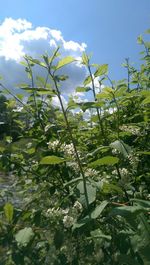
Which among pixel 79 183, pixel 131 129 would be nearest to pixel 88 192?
pixel 79 183

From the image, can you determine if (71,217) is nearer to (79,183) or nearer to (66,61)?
(79,183)

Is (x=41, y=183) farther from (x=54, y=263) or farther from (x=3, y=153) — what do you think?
(x=54, y=263)

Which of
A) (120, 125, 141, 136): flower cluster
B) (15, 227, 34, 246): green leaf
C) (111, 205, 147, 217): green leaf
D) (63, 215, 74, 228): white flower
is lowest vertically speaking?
(15, 227, 34, 246): green leaf

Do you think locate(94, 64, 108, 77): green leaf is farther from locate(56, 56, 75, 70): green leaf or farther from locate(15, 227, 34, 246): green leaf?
locate(15, 227, 34, 246): green leaf

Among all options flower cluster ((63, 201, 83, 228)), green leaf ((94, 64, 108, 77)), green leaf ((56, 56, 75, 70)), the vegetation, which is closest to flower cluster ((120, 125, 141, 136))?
the vegetation

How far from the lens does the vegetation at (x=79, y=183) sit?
4.17ft

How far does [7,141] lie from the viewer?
2709mm

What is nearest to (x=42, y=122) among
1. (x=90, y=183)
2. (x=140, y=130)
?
(x=140, y=130)

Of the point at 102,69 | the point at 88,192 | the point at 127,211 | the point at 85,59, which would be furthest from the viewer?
the point at 85,59

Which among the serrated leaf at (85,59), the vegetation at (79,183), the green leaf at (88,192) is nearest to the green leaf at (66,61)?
the vegetation at (79,183)

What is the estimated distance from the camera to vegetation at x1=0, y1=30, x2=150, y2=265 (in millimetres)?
1271

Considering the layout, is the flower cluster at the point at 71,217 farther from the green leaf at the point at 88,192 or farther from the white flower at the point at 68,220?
the green leaf at the point at 88,192

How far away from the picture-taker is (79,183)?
1.30 meters

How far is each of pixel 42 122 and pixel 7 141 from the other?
0.31 metres
